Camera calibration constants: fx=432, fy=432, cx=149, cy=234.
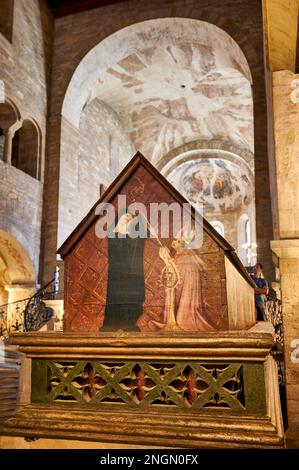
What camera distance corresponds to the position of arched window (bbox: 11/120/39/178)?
1175 cm

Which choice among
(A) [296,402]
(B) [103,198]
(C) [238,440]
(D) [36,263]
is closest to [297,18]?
(B) [103,198]

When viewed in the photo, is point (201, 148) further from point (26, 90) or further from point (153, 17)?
point (26, 90)

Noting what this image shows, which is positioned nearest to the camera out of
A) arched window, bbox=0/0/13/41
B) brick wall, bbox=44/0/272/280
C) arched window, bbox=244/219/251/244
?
brick wall, bbox=44/0/272/280

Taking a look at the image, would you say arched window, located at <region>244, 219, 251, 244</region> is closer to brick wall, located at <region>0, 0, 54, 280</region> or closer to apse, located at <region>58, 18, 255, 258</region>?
apse, located at <region>58, 18, 255, 258</region>

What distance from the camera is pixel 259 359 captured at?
Result: 158 cm

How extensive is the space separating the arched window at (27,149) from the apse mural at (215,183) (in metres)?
9.38

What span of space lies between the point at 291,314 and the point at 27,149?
10483mm

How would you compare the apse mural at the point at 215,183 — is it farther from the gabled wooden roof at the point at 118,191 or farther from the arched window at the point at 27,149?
the gabled wooden roof at the point at 118,191

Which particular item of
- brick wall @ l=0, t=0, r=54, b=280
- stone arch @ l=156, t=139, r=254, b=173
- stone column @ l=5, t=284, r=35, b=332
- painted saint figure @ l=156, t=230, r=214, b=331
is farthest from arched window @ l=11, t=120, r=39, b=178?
painted saint figure @ l=156, t=230, r=214, b=331

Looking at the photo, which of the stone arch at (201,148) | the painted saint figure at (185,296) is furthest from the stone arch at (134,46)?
the painted saint figure at (185,296)

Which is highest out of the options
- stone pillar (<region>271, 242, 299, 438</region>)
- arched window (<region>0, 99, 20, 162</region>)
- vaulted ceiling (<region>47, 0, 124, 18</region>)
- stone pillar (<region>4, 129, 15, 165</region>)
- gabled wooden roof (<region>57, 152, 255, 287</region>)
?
vaulted ceiling (<region>47, 0, 124, 18</region>)

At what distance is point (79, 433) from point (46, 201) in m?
10.6

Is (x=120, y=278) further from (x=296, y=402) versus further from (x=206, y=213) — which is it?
(x=206, y=213)

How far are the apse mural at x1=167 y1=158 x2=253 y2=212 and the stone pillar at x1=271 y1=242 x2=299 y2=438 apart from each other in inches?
695
